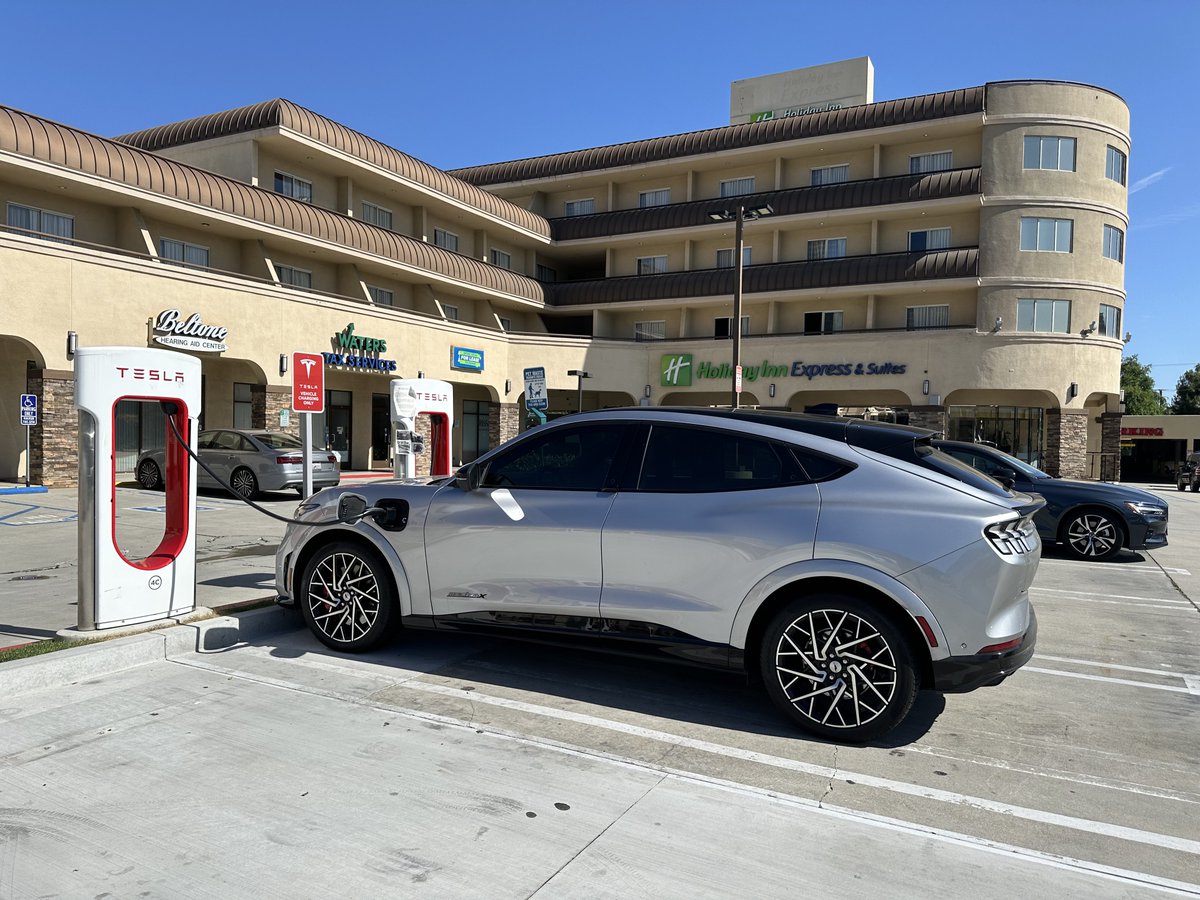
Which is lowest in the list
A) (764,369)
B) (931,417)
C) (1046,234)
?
(931,417)

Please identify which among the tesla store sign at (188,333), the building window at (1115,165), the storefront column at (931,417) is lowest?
the storefront column at (931,417)

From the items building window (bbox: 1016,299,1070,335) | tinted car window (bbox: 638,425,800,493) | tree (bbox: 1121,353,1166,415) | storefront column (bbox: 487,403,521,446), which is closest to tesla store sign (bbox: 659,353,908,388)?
building window (bbox: 1016,299,1070,335)

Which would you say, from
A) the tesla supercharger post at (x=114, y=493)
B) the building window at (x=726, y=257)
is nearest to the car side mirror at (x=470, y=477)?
the tesla supercharger post at (x=114, y=493)

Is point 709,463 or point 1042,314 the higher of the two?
point 1042,314

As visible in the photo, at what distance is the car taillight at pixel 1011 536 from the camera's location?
4195mm

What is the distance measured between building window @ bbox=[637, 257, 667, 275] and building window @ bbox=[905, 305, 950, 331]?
1175 centimetres

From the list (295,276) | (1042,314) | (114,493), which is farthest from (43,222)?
(1042,314)

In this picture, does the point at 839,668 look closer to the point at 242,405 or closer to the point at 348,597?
the point at 348,597

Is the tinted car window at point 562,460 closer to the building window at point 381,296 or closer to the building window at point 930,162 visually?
the building window at point 381,296

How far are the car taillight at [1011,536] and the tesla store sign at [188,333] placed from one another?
21.4 metres

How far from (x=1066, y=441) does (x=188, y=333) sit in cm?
3193

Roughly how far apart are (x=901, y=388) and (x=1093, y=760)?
101 ft

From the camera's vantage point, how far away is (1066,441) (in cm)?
3247

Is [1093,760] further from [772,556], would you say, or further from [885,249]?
[885,249]
